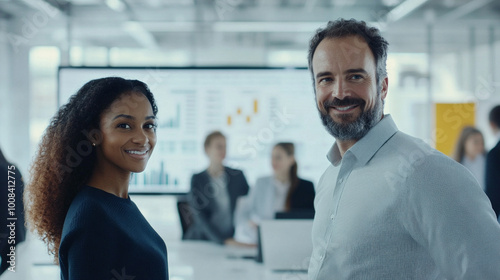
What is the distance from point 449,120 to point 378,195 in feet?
20.0

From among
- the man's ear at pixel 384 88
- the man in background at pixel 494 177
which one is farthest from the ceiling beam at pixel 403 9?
the man's ear at pixel 384 88

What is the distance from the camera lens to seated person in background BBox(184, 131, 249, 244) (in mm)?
3684

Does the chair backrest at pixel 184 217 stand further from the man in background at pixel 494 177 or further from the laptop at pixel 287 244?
the man in background at pixel 494 177

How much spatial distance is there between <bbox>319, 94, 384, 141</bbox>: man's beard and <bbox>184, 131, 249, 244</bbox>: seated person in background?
2.28 meters

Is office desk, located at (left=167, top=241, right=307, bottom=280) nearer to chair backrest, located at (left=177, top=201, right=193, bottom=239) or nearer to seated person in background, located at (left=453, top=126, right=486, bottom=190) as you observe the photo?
chair backrest, located at (left=177, top=201, right=193, bottom=239)

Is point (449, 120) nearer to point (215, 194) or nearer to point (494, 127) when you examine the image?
point (494, 127)

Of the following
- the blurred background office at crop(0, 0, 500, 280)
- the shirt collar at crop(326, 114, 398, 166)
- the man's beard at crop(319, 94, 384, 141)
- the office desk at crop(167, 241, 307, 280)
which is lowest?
the office desk at crop(167, 241, 307, 280)

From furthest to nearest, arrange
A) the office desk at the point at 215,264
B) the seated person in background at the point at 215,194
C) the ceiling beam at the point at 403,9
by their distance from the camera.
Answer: the ceiling beam at the point at 403,9 < the seated person in background at the point at 215,194 < the office desk at the point at 215,264

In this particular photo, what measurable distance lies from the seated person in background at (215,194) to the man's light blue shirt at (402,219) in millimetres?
2370

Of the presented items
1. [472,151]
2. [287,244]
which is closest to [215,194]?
[287,244]

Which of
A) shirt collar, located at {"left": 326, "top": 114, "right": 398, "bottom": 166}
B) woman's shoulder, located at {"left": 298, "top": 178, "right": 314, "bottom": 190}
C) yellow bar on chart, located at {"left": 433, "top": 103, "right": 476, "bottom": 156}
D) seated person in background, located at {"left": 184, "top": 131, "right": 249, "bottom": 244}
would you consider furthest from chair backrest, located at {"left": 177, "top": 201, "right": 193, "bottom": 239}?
yellow bar on chart, located at {"left": 433, "top": 103, "right": 476, "bottom": 156}

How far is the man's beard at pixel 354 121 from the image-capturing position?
137 centimetres

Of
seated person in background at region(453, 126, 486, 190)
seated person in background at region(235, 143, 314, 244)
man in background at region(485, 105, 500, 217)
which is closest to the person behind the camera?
man in background at region(485, 105, 500, 217)

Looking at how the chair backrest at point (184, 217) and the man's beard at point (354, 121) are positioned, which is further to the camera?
the chair backrest at point (184, 217)
